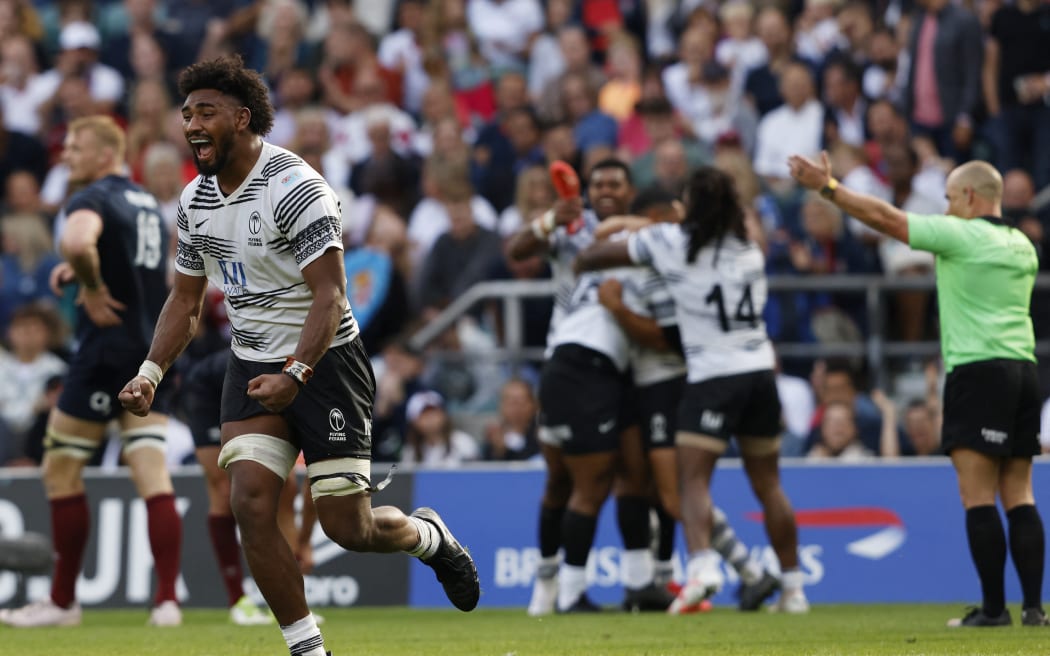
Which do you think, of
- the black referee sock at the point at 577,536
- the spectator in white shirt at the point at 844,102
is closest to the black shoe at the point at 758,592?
the black referee sock at the point at 577,536

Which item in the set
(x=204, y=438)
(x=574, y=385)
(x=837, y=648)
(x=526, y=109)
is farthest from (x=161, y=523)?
(x=526, y=109)

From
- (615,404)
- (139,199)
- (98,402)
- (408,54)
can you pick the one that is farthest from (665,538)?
(408,54)

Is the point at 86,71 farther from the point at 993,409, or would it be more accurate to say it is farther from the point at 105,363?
the point at 993,409

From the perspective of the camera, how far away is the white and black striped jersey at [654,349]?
10500 millimetres

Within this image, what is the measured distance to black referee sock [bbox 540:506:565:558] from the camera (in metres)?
10.6

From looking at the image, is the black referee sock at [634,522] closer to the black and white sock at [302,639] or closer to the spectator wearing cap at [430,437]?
the spectator wearing cap at [430,437]

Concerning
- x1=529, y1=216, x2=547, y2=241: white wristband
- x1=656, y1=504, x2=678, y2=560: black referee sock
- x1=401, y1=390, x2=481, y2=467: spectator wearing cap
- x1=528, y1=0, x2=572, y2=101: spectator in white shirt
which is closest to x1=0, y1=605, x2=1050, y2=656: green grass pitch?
x1=656, y1=504, x2=678, y2=560: black referee sock

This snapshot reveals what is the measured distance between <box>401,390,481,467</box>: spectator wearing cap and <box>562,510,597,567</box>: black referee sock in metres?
3.27

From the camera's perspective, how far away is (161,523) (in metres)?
9.91

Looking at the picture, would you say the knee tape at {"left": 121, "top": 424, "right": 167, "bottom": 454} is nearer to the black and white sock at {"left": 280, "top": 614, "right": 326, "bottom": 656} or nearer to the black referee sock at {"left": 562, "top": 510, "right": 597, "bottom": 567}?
the black referee sock at {"left": 562, "top": 510, "right": 597, "bottom": 567}

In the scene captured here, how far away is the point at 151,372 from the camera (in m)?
6.72

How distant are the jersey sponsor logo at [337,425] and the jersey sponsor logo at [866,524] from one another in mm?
5991

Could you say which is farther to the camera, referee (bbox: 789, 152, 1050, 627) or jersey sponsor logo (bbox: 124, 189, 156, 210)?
jersey sponsor logo (bbox: 124, 189, 156, 210)

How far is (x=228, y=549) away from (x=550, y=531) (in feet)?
6.55
